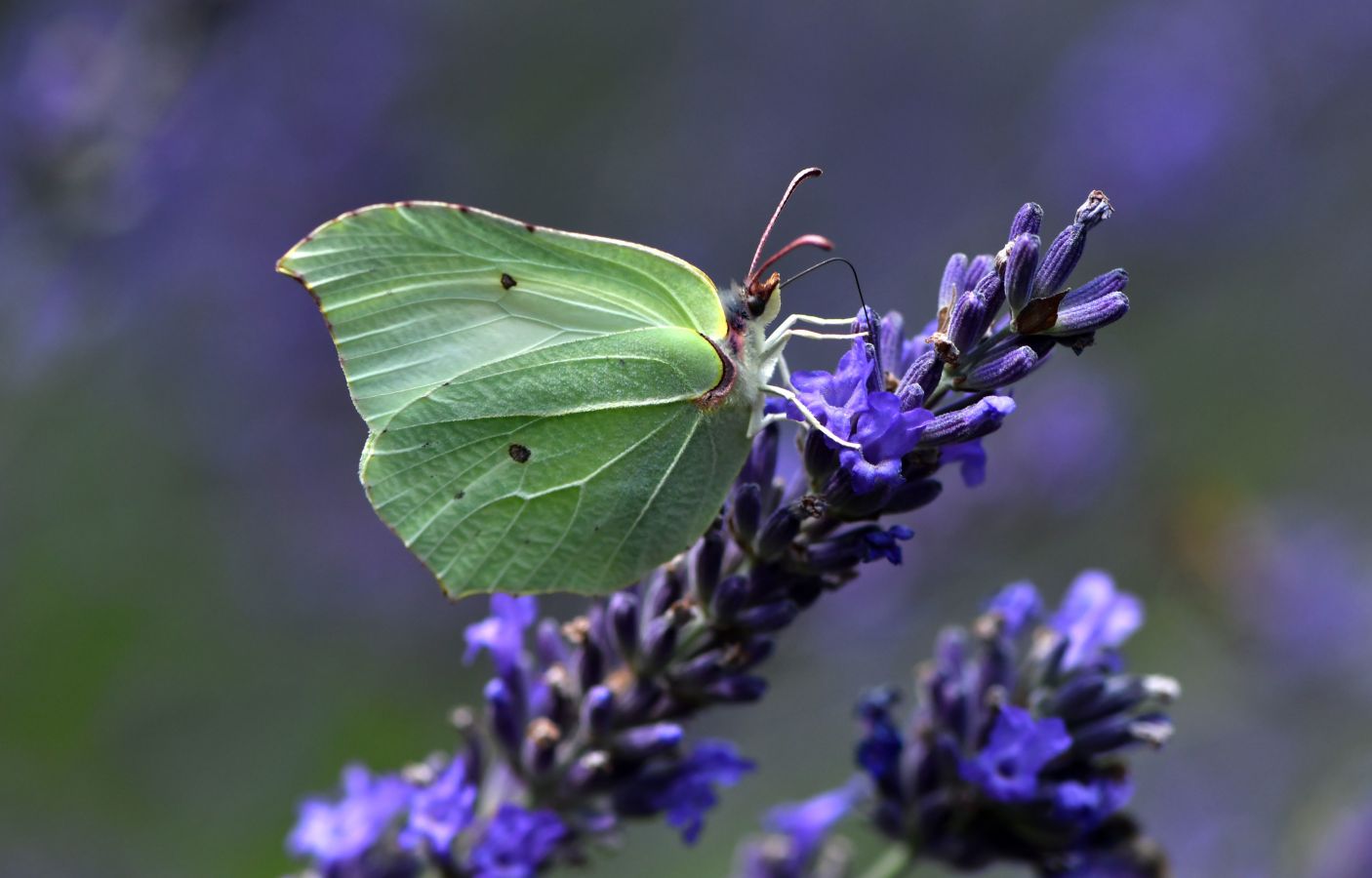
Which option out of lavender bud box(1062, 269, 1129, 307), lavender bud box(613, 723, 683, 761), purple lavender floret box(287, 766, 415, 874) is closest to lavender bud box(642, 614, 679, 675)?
lavender bud box(613, 723, 683, 761)

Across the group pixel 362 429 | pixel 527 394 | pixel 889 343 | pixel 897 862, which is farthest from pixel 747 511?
pixel 362 429

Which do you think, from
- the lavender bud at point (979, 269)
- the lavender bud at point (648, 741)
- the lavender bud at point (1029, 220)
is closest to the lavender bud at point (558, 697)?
the lavender bud at point (648, 741)

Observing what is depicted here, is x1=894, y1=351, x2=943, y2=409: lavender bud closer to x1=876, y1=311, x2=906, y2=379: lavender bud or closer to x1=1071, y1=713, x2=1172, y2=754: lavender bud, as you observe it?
x1=876, y1=311, x2=906, y2=379: lavender bud

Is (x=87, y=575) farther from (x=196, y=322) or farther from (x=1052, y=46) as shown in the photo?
(x=1052, y=46)

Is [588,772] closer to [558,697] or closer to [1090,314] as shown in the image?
[558,697]

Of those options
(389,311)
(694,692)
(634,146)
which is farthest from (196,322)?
(694,692)

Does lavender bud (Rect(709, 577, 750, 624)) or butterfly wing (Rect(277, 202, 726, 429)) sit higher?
butterfly wing (Rect(277, 202, 726, 429))
